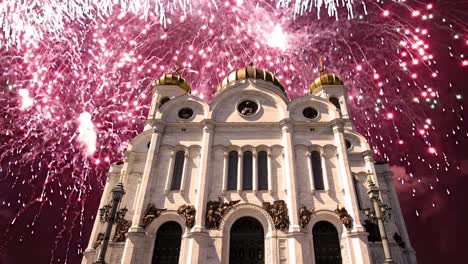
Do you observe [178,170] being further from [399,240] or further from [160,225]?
[399,240]

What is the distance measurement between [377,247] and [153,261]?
13208 mm

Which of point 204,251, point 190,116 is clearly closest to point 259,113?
point 190,116

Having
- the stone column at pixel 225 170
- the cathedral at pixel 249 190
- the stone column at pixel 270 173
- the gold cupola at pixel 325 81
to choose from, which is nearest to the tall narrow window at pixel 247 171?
the cathedral at pixel 249 190

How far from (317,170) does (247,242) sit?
6666 mm

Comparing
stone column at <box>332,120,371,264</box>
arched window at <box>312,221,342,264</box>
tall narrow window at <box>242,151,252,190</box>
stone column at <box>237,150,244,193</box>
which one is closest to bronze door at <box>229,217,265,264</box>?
stone column at <box>237,150,244,193</box>

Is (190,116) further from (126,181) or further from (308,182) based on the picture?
(308,182)

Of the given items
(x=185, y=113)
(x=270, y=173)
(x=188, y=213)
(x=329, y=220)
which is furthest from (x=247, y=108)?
(x=329, y=220)

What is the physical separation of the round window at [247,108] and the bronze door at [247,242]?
8.06 metres

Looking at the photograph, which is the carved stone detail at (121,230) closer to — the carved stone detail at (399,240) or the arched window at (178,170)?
the arched window at (178,170)

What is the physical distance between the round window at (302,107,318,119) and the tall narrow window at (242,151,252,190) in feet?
18.0

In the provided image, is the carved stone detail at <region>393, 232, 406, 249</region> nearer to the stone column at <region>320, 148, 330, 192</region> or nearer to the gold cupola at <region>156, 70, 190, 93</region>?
the stone column at <region>320, 148, 330, 192</region>

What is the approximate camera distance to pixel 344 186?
19.3 m

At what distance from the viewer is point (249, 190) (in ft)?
64.5

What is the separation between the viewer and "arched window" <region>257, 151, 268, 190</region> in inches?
791
